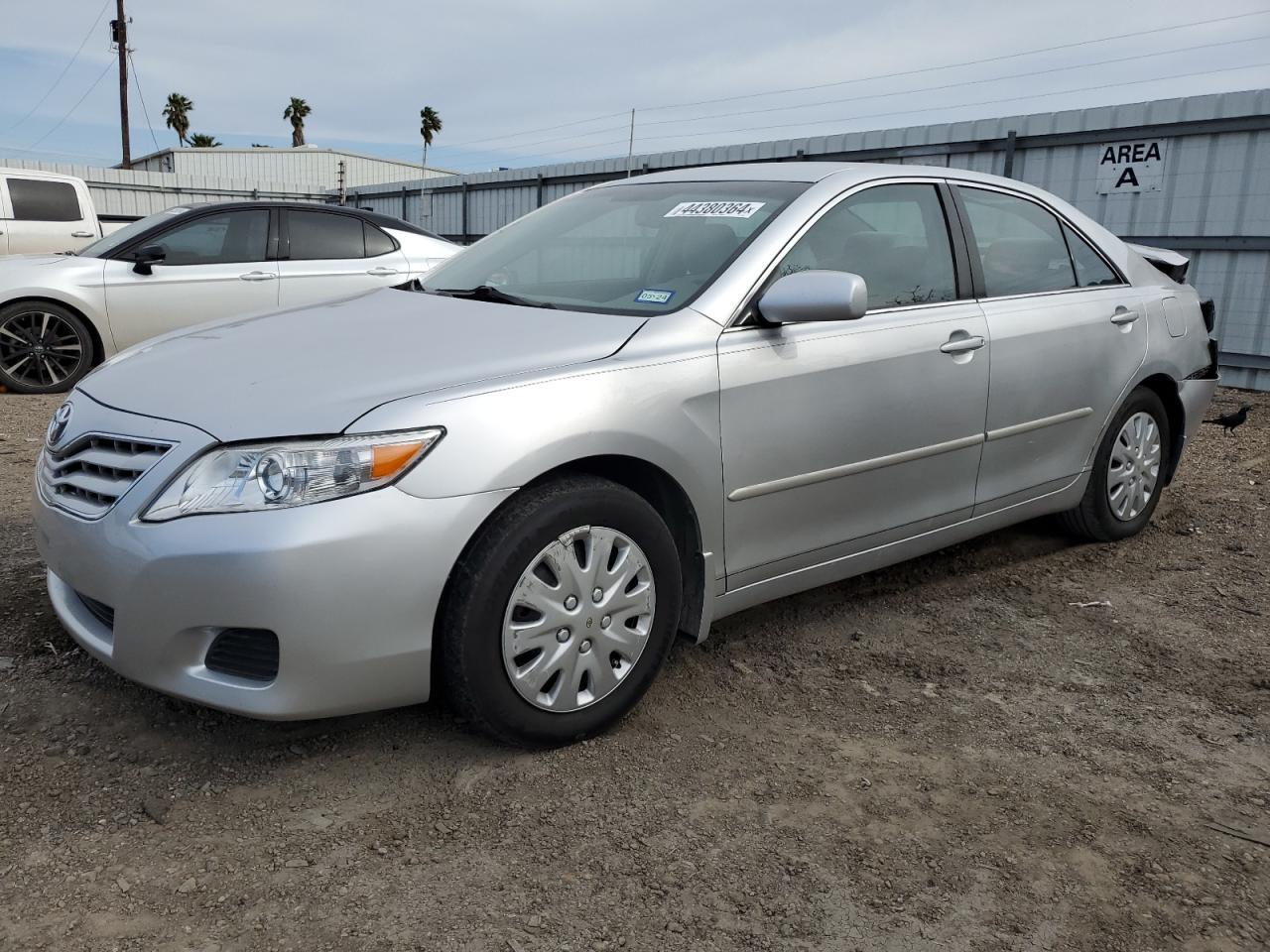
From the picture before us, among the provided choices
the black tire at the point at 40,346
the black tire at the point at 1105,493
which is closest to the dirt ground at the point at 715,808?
the black tire at the point at 1105,493

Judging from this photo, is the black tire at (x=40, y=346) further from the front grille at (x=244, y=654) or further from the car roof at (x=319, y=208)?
the front grille at (x=244, y=654)

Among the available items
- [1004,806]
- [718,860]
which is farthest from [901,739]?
[718,860]

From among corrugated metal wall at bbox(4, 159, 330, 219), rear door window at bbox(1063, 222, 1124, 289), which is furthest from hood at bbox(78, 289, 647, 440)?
corrugated metal wall at bbox(4, 159, 330, 219)

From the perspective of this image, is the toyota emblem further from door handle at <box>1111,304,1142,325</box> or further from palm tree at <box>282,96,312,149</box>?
palm tree at <box>282,96,312,149</box>

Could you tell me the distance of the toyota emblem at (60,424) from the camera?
9.54 ft

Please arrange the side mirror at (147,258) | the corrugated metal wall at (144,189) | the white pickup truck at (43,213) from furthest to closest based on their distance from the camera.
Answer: the corrugated metal wall at (144,189) < the white pickup truck at (43,213) < the side mirror at (147,258)

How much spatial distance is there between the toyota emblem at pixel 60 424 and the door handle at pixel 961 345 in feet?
8.81

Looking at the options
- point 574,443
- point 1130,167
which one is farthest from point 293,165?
point 574,443

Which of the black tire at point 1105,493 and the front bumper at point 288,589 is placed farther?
the black tire at point 1105,493

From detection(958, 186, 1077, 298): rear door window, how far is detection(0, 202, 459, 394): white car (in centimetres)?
558

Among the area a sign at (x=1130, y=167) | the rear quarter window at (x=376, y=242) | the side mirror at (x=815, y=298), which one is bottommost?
the side mirror at (x=815, y=298)

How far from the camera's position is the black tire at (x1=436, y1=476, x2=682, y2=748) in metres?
2.52

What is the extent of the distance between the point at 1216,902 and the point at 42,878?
2.47m

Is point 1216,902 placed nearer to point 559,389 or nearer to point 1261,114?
point 559,389
